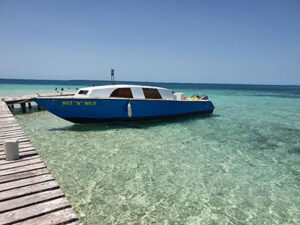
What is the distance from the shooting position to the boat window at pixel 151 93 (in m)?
12.9

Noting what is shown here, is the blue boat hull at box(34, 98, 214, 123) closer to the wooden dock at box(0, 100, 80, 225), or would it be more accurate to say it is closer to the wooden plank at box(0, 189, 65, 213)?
the wooden dock at box(0, 100, 80, 225)

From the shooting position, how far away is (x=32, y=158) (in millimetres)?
4660

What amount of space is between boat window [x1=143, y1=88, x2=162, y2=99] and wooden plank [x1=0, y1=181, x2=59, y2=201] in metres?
9.77

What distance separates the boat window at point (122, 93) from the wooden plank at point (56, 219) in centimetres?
939

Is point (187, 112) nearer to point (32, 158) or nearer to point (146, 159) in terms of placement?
point (146, 159)

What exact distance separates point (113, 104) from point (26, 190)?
8.47 m

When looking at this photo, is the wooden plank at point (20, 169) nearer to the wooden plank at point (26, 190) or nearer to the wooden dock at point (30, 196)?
the wooden dock at point (30, 196)

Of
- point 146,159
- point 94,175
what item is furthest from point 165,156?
point 94,175

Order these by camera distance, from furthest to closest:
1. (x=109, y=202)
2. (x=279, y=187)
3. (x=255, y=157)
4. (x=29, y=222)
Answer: (x=255, y=157), (x=279, y=187), (x=109, y=202), (x=29, y=222)

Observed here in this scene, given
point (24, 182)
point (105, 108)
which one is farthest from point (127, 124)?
point (24, 182)

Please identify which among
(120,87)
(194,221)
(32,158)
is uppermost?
(120,87)

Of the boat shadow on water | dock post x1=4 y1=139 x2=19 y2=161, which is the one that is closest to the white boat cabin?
the boat shadow on water

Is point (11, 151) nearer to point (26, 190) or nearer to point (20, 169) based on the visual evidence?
point (20, 169)

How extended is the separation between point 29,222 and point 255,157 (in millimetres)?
7670
